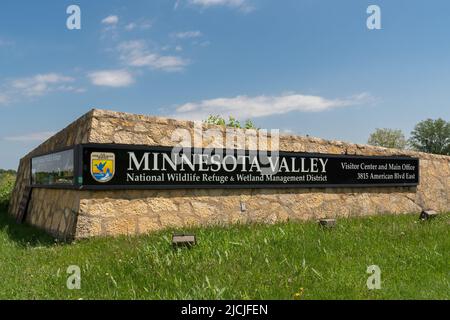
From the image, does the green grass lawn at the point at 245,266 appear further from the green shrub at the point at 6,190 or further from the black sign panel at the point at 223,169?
the green shrub at the point at 6,190

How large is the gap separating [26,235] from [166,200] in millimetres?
3382

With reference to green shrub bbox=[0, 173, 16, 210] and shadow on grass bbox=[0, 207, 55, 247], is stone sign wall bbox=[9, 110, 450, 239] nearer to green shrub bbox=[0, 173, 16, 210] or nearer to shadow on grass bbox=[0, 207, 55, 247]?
shadow on grass bbox=[0, 207, 55, 247]

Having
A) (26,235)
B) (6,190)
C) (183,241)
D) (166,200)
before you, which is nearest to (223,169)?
(166,200)

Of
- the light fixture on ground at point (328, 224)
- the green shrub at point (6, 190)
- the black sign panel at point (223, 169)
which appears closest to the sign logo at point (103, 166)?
the black sign panel at point (223, 169)

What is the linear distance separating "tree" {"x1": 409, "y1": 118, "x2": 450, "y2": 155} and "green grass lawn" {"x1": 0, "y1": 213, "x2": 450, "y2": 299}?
6279 cm

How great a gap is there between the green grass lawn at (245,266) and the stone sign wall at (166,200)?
635 millimetres

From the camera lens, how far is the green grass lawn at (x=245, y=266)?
15.4 feet

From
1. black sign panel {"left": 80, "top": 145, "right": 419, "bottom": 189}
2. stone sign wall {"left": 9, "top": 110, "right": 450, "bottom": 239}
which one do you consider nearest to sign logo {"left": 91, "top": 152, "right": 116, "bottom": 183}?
black sign panel {"left": 80, "top": 145, "right": 419, "bottom": 189}

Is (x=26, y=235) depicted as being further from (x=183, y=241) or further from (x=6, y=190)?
(x=6, y=190)

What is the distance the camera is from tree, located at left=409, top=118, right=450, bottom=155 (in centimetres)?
6334

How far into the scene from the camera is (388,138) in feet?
206
